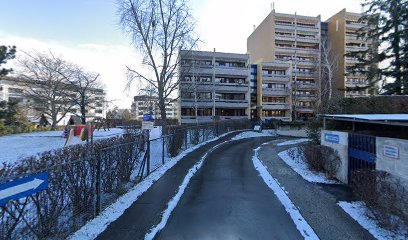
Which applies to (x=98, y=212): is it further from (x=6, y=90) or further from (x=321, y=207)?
(x=6, y=90)

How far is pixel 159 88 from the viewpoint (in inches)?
910

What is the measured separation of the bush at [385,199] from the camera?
4324mm

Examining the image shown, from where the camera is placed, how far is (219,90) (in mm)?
44531

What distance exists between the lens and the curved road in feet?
14.0

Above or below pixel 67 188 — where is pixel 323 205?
below

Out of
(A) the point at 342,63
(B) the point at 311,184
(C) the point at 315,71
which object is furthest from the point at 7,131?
(A) the point at 342,63

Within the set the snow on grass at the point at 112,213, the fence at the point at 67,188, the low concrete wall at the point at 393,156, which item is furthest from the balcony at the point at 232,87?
the low concrete wall at the point at 393,156

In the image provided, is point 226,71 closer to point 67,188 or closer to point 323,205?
point 323,205

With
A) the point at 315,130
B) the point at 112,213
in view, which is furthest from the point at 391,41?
the point at 112,213

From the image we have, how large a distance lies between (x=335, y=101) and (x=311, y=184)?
802 cm

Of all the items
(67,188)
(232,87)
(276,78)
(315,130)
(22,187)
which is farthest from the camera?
(276,78)

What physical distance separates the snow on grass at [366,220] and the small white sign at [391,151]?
1434mm

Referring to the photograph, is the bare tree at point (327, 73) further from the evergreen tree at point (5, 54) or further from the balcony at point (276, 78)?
the evergreen tree at point (5, 54)

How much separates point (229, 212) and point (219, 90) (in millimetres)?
40188
